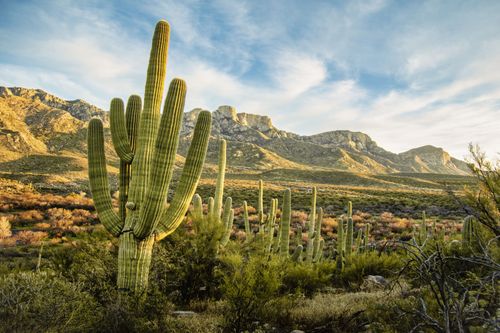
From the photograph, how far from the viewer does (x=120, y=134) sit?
21.0 feet

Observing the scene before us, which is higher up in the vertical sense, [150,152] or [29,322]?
[150,152]

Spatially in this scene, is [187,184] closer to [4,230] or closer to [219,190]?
[219,190]

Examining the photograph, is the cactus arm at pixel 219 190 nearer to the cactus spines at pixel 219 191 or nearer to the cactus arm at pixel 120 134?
the cactus spines at pixel 219 191

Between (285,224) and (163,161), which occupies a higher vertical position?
(163,161)

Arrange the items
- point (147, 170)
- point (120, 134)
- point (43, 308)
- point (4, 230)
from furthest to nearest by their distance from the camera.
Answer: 1. point (4, 230)
2. point (120, 134)
3. point (147, 170)
4. point (43, 308)

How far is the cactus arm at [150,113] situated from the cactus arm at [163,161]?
23 cm

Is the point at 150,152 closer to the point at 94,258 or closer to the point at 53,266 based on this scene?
the point at 94,258

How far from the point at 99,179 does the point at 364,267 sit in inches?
330

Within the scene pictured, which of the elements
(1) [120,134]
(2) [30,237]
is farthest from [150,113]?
(2) [30,237]

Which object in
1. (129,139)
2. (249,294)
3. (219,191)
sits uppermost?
(129,139)

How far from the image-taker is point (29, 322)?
12.9ft

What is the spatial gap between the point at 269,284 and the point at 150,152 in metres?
3.30

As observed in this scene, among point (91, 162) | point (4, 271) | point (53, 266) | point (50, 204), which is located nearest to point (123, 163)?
point (91, 162)

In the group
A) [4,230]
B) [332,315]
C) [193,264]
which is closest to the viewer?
[332,315]
